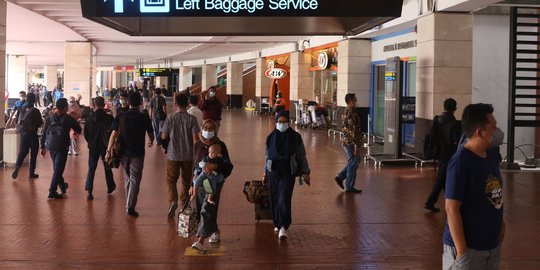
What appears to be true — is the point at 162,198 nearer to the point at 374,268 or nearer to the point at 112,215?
the point at 112,215

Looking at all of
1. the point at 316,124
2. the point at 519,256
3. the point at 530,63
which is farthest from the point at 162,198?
the point at 316,124

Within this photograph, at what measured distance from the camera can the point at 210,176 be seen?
24.2ft

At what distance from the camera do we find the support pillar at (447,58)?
15.2m

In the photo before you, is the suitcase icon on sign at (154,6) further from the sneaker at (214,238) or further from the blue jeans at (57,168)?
the blue jeans at (57,168)

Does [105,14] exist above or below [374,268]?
above

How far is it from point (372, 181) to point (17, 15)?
11338 millimetres

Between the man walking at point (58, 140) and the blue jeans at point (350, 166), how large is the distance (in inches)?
172

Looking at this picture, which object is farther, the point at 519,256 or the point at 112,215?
the point at 112,215

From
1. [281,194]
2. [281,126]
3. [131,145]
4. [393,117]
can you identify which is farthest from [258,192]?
[393,117]

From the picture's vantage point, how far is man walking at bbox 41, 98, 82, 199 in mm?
10742

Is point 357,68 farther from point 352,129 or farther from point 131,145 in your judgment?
point 131,145

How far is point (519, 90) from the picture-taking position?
1600cm

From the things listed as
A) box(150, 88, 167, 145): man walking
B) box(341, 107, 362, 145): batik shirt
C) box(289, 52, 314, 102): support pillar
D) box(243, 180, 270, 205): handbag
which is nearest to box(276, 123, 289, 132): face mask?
box(243, 180, 270, 205): handbag

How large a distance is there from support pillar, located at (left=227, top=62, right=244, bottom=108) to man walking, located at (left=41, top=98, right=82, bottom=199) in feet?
117
